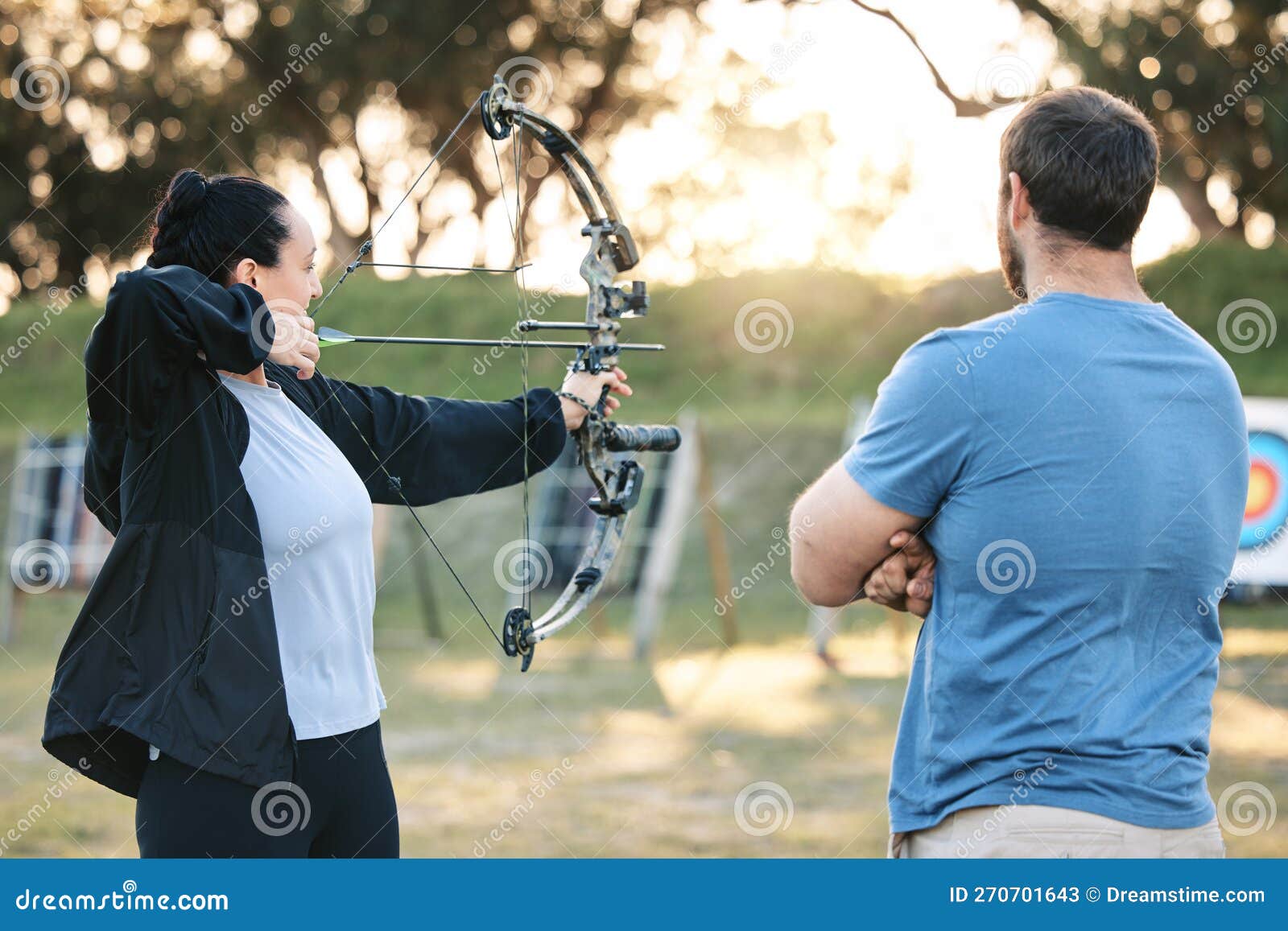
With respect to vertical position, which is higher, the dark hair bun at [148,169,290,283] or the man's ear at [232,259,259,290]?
the dark hair bun at [148,169,290,283]

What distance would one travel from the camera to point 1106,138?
1297mm

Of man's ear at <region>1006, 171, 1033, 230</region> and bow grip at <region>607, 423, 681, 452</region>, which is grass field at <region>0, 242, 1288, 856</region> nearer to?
bow grip at <region>607, 423, 681, 452</region>

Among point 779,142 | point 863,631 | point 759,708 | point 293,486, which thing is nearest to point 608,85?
point 779,142

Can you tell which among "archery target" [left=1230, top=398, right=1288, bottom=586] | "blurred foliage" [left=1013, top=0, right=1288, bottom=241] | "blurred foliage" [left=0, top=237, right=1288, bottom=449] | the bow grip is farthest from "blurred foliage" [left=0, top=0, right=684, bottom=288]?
the bow grip

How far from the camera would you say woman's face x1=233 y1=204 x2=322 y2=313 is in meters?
1.67

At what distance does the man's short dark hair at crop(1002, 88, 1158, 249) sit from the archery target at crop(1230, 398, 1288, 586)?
5.73 metres

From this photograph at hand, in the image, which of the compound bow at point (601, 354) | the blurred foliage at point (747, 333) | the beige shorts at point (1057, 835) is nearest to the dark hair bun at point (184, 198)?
the compound bow at point (601, 354)

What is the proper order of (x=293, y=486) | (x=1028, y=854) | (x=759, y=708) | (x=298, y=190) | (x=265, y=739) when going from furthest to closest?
(x=298, y=190), (x=759, y=708), (x=293, y=486), (x=265, y=739), (x=1028, y=854)

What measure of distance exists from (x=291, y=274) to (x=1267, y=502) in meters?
6.13

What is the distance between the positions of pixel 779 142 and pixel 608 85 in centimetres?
175

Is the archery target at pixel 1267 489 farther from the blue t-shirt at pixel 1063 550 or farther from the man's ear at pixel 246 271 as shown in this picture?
the man's ear at pixel 246 271

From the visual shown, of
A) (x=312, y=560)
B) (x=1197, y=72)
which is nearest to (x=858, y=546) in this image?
(x=312, y=560)

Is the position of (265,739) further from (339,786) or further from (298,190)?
(298,190)

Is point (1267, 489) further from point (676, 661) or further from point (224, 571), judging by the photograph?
point (224, 571)
